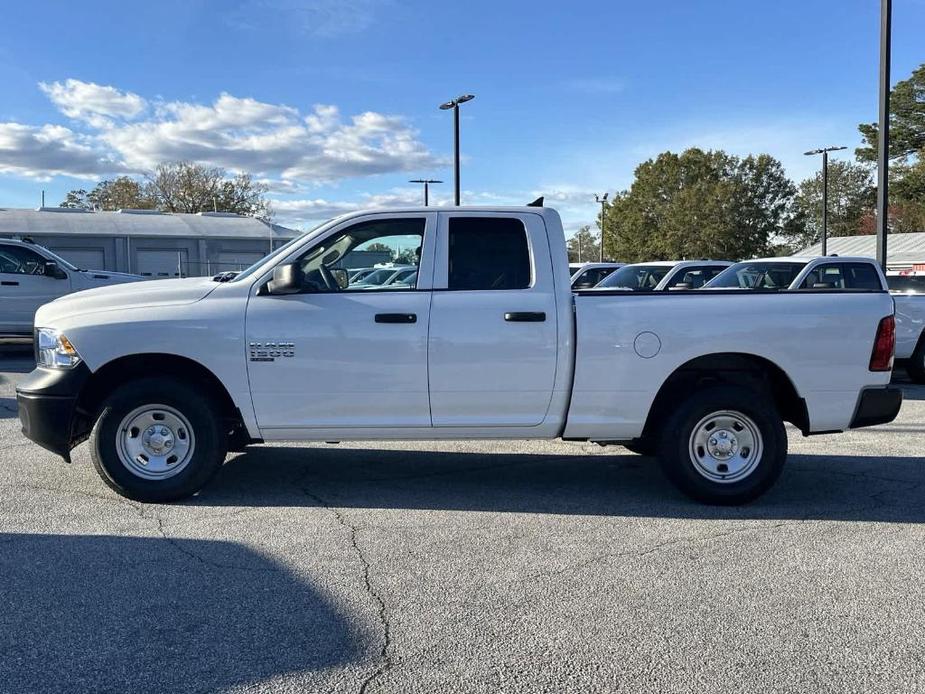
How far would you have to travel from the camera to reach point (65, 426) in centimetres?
555

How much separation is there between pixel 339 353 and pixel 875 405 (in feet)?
12.2

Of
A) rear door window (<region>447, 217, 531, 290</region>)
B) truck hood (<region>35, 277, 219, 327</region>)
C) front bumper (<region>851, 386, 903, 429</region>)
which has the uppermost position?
rear door window (<region>447, 217, 531, 290</region>)

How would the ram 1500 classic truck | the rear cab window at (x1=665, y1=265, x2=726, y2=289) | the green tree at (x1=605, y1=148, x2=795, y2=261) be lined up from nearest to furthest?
the ram 1500 classic truck, the rear cab window at (x1=665, y1=265, x2=726, y2=289), the green tree at (x1=605, y1=148, x2=795, y2=261)

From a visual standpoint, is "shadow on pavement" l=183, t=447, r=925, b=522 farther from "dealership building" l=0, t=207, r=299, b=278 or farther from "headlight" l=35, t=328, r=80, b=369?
"dealership building" l=0, t=207, r=299, b=278

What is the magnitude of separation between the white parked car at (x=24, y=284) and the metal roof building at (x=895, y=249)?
41.3m

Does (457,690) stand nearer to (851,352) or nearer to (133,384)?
(133,384)

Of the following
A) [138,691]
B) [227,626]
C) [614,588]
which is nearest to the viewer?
[138,691]

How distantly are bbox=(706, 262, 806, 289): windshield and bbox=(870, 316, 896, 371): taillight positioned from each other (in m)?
6.97

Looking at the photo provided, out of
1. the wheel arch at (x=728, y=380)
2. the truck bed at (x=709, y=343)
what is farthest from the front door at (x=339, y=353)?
the wheel arch at (x=728, y=380)

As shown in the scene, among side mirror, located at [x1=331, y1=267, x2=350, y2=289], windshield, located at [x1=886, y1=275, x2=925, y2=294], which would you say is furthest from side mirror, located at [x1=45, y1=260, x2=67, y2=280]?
windshield, located at [x1=886, y1=275, x2=925, y2=294]

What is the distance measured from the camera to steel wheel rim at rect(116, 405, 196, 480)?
18.6 ft

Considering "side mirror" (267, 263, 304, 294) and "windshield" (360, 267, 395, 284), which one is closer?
"side mirror" (267, 263, 304, 294)

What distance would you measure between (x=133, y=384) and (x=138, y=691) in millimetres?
2831

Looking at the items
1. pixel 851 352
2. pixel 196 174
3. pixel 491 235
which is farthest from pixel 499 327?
pixel 196 174
